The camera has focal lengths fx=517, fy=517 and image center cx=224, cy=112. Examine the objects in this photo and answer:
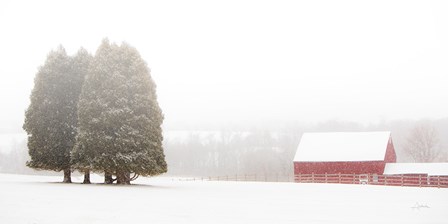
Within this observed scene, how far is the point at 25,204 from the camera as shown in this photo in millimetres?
21078

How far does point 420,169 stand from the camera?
58.4 m

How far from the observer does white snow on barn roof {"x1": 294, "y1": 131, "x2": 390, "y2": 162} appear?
6191cm

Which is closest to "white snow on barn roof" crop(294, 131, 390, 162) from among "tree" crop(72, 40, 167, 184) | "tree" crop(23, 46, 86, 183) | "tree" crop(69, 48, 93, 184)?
"tree" crop(72, 40, 167, 184)

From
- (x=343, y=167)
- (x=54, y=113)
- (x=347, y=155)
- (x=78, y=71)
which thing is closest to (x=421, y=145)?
(x=347, y=155)

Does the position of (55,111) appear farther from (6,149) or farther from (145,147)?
(6,149)

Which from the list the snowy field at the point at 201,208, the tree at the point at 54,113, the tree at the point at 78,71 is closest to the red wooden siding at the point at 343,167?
the snowy field at the point at 201,208

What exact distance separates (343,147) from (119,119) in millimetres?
37761

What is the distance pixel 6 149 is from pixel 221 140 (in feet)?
258

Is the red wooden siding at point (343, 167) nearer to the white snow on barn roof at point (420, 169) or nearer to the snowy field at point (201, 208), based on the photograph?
the white snow on barn roof at point (420, 169)

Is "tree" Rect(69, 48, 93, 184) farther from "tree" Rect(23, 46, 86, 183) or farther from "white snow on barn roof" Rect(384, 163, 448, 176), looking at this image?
"white snow on barn roof" Rect(384, 163, 448, 176)

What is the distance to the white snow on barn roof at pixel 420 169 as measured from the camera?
57.3m

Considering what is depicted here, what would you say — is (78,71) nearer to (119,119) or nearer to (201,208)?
(119,119)

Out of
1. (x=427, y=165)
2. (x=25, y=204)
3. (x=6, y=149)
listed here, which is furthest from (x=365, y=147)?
(x=6, y=149)

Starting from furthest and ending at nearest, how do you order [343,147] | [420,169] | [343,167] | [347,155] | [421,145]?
[421,145], [343,147], [347,155], [343,167], [420,169]
